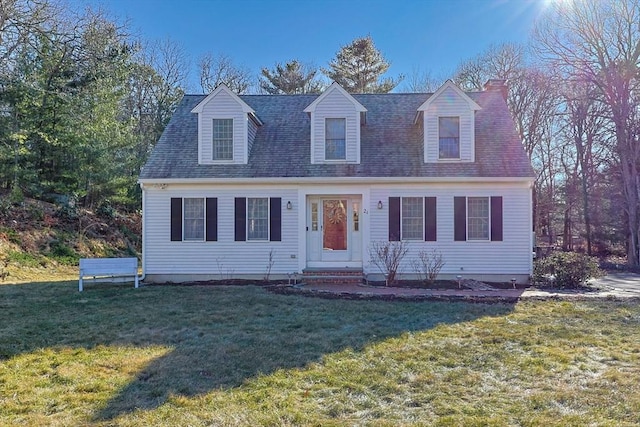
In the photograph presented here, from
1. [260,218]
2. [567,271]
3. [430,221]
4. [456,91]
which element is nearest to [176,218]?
[260,218]

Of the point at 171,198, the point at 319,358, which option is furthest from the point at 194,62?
the point at 319,358

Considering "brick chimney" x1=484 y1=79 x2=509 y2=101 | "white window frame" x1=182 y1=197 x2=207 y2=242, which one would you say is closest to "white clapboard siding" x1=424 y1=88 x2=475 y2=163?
"brick chimney" x1=484 y1=79 x2=509 y2=101

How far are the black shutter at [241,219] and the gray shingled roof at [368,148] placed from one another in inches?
27.9

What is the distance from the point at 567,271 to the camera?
35.2 feet

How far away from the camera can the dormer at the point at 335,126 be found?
12.0 m

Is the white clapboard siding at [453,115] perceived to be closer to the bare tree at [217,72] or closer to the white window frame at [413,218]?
the white window frame at [413,218]

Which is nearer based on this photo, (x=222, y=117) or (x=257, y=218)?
(x=257, y=218)

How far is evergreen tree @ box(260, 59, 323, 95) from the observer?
1108 inches

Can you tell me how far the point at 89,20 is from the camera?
1534cm

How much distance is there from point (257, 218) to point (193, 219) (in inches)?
69.9

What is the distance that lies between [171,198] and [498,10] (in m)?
12.6

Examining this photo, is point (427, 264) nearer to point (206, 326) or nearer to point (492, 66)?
point (206, 326)

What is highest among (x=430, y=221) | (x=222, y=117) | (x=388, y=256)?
(x=222, y=117)

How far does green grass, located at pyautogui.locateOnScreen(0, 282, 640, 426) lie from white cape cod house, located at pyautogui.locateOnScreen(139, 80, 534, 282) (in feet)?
10.8
